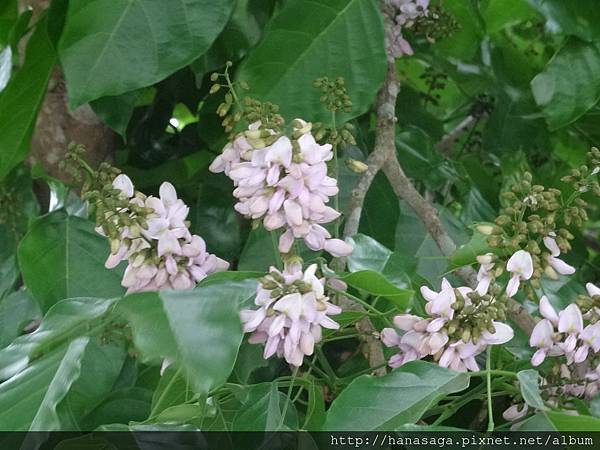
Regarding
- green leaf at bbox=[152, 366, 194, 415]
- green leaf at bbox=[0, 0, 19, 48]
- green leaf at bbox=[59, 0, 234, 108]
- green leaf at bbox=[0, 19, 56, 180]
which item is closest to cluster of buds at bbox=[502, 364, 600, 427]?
green leaf at bbox=[152, 366, 194, 415]

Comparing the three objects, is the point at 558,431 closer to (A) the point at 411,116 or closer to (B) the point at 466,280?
(B) the point at 466,280

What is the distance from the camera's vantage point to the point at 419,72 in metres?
1.20

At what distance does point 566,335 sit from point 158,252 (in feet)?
0.81

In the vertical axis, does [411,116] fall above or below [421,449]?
below

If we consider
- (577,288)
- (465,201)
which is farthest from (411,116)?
(577,288)

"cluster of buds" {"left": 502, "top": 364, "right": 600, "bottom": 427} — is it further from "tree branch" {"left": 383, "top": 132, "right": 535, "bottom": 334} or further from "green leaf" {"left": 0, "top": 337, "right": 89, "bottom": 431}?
"green leaf" {"left": 0, "top": 337, "right": 89, "bottom": 431}

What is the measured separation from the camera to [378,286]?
509 millimetres

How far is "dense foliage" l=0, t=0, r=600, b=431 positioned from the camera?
1.55ft

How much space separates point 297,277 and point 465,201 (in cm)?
49

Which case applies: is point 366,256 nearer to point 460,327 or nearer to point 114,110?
point 460,327

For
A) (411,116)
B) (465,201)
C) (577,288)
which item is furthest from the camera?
(411,116)

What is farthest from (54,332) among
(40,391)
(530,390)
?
(530,390)

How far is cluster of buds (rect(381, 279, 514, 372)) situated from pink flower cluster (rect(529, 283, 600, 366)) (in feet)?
0.15

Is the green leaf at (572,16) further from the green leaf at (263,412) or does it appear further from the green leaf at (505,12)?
the green leaf at (263,412)
